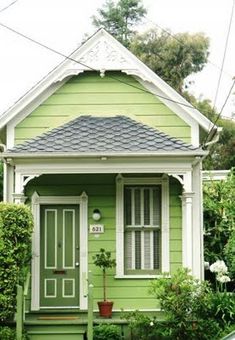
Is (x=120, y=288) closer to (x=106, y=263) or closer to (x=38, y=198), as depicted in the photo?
(x=106, y=263)

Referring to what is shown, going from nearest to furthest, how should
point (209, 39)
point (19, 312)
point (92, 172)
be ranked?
point (19, 312), point (92, 172), point (209, 39)

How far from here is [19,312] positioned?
12711 mm

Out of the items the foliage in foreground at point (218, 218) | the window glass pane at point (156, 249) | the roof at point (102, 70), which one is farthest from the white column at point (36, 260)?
the foliage in foreground at point (218, 218)

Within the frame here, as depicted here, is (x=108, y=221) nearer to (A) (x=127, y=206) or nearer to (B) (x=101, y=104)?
(A) (x=127, y=206)

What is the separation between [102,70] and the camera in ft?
50.2

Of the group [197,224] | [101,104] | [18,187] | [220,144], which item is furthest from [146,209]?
[220,144]

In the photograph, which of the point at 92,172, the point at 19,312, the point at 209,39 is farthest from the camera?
the point at 209,39

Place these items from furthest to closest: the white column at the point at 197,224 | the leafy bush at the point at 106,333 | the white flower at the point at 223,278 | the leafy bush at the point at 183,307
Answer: the white column at the point at 197,224
the white flower at the point at 223,278
the leafy bush at the point at 106,333
the leafy bush at the point at 183,307

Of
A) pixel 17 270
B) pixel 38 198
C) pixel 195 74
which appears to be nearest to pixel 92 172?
pixel 38 198

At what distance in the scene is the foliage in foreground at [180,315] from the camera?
12.8 m

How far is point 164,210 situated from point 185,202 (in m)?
0.52

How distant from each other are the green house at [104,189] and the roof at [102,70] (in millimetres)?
20

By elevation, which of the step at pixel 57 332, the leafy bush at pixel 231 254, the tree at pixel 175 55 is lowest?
the step at pixel 57 332

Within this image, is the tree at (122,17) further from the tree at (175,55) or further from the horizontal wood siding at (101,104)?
the horizontal wood siding at (101,104)
